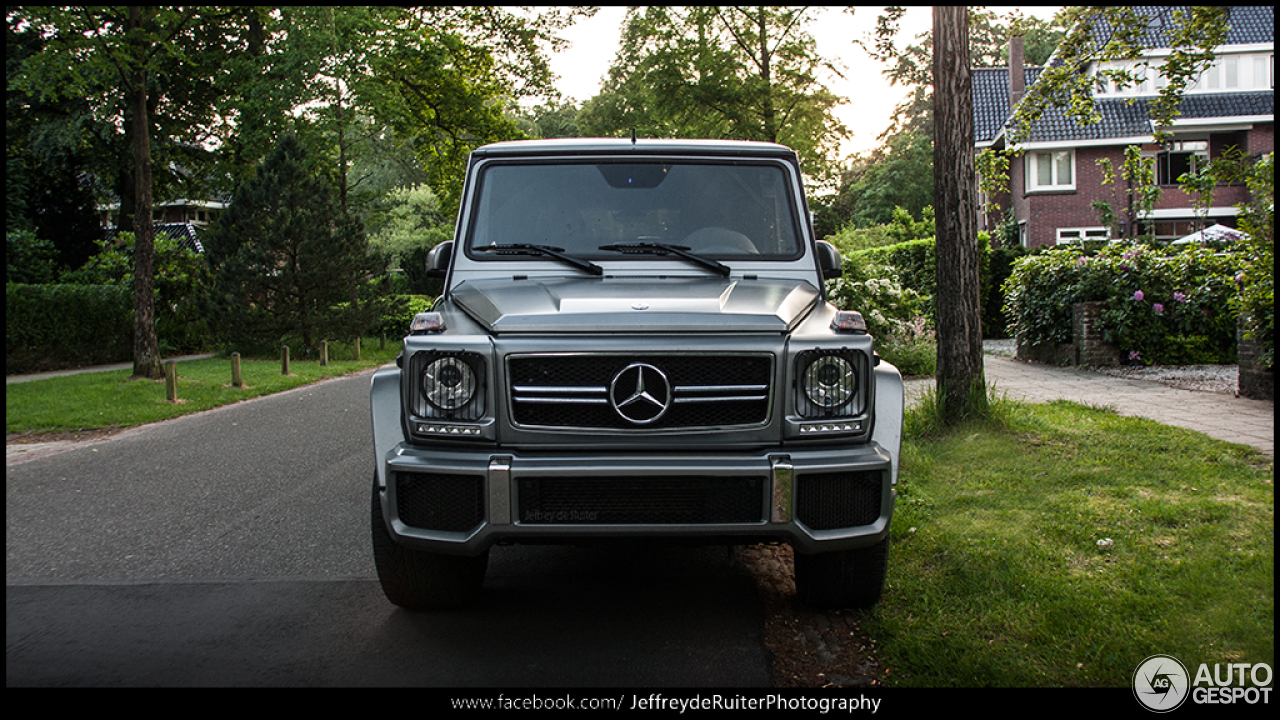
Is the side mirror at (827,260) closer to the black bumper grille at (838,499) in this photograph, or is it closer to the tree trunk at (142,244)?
the black bumper grille at (838,499)

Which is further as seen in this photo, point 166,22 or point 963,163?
point 166,22

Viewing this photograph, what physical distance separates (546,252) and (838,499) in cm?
188

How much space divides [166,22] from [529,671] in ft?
43.1

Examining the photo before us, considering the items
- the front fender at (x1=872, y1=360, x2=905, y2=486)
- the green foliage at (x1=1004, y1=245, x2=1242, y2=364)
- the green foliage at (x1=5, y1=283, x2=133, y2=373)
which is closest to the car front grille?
the front fender at (x1=872, y1=360, x2=905, y2=486)

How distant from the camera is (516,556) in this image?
193 inches

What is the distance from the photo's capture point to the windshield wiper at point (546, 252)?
4.13 meters

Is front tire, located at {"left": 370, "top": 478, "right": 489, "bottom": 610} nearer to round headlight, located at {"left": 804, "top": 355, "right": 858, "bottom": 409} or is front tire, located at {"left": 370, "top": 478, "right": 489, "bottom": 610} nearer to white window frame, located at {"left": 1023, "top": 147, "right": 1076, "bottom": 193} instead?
round headlight, located at {"left": 804, "top": 355, "right": 858, "bottom": 409}

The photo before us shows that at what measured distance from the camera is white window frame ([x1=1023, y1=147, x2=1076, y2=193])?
33.2 meters

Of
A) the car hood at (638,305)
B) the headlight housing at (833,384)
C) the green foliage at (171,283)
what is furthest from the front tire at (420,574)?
the green foliage at (171,283)

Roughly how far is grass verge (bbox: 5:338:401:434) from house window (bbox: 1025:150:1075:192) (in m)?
25.9

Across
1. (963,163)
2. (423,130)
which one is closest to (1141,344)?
(963,163)

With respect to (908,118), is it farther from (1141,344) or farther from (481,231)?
(481,231)

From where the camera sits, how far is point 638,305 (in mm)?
3434

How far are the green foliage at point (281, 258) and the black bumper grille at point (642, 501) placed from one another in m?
19.3
